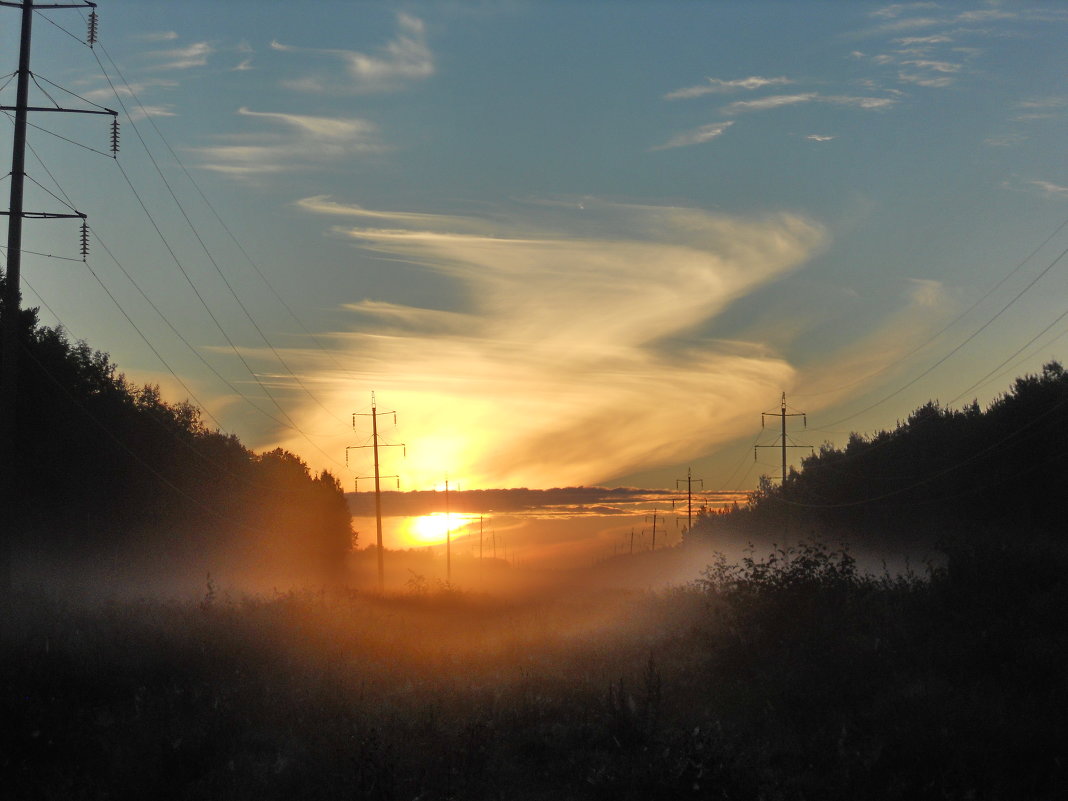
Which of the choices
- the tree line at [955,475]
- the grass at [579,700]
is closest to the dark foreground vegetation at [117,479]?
the grass at [579,700]

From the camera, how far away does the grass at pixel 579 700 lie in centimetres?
1502

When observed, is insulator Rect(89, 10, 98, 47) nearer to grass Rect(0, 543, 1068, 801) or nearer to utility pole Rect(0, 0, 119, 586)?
utility pole Rect(0, 0, 119, 586)

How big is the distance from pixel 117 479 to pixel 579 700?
40033 millimetres

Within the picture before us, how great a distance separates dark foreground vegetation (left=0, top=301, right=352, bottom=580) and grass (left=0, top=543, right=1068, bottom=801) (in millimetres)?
6484

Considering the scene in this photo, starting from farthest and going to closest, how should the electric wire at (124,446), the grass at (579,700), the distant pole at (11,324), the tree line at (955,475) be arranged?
the tree line at (955,475) < the electric wire at (124,446) < the distant pole at (11,324) < the grass at (579,700)

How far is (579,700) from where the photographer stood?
19.5m

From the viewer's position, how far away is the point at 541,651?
26703 millimetres

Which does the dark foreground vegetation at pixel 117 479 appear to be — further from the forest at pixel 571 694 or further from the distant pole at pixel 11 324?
the forest at pixel 571 694

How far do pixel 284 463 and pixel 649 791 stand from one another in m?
91.5

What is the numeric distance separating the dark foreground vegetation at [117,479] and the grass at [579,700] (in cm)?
648

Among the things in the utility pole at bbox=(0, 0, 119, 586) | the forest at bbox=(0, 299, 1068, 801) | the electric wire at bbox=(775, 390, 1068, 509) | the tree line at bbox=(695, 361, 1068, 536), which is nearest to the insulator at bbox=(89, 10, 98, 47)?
the utility pole at bbox=(0, 0, 119, 586)

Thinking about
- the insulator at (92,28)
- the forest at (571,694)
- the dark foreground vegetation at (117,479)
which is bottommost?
the forest at (571,694)

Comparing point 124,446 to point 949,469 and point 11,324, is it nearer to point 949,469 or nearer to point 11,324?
point 11,324

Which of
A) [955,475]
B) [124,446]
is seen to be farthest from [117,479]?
[955,475]
